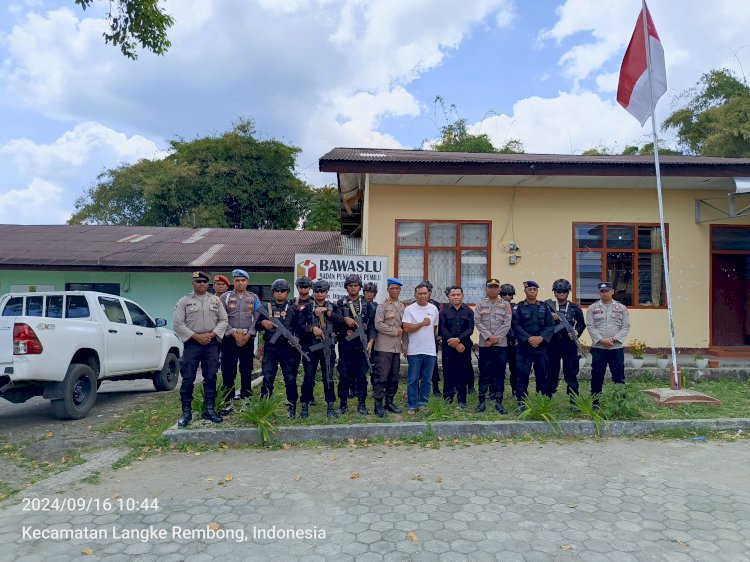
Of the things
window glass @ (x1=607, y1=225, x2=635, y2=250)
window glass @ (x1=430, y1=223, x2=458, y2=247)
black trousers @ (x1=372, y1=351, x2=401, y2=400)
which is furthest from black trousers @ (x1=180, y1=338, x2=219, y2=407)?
window glass @ (x1=607, y1=225, x2=635, y2=250)

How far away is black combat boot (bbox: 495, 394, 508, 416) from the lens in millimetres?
6388

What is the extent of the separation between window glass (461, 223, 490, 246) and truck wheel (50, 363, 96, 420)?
6643mm

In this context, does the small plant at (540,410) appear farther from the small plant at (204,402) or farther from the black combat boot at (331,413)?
the small plant at (204,402)

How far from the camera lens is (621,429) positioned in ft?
19.3

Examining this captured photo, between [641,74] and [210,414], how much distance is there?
7922 millimetres

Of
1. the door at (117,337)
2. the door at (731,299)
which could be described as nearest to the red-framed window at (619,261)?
the door at (731,299)

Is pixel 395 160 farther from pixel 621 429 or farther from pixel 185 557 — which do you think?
pixel 185 557

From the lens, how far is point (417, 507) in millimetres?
3969

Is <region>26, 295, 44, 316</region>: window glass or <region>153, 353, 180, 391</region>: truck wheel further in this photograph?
<region>153, 353, 180, 391</region>: truck wheel

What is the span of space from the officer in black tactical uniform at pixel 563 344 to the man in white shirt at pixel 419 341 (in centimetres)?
150

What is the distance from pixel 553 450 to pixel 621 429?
3.59 ft

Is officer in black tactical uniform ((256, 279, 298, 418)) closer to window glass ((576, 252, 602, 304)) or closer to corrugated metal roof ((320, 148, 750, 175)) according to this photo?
corrugated metal roof ((320, 148, 750, 175))

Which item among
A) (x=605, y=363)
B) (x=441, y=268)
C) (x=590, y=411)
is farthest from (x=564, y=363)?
(x=441, y=268)

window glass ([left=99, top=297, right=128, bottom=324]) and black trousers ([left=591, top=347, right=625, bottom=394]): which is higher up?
window glass ([left=99, top=297, right=128, bottom=324])
